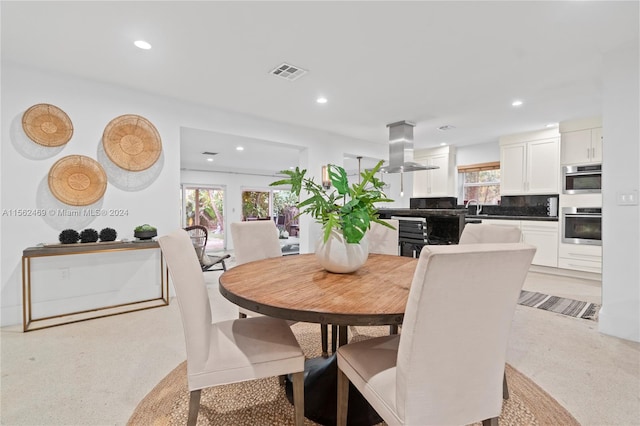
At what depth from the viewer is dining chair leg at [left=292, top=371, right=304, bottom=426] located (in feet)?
4.05

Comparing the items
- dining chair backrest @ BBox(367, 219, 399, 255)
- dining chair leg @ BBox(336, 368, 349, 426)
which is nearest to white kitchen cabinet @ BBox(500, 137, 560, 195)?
dining chair backrest @ BBox(367, 219, 399, 255)

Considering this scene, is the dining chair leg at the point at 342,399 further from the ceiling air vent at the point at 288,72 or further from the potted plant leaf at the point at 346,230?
the ceiling air vent at the point at 288,72

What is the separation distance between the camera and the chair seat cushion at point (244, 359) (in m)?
1.20

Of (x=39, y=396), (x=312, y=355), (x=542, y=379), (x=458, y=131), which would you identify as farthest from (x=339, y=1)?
(x=458, y=131)

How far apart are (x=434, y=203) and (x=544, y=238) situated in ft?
6.79

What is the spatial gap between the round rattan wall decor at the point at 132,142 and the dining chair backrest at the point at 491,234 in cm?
323

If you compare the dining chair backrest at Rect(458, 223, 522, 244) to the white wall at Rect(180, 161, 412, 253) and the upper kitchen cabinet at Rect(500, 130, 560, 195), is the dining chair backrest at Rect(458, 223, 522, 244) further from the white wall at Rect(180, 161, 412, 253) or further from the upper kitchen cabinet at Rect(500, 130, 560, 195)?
the white wall at Rect(180, 161, 412, 253)

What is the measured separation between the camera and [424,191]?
6.35 metres

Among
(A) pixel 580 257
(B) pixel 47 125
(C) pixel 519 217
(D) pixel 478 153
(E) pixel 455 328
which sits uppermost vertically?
(D) pixel 478 153

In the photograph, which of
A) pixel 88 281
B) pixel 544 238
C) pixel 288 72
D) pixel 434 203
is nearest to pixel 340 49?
pixel 288 72

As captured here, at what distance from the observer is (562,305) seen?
10.5 ft

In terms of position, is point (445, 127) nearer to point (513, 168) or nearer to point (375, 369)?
point (513, 168)

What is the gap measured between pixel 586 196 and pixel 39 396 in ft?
19.8

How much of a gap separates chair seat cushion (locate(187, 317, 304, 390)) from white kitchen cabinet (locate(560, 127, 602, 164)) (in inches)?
200
